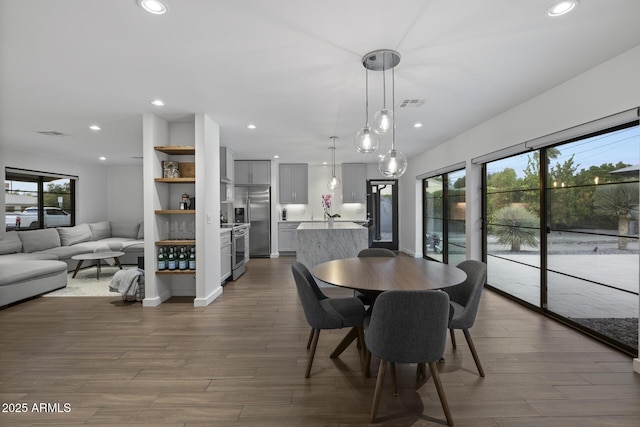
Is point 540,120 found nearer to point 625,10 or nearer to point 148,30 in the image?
point 625,10

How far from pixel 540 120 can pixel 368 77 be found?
2052mm

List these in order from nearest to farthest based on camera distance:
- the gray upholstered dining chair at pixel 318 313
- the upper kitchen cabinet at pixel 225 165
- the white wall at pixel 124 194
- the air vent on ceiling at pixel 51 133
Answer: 1. the gray upholstered dining chair at pixel 318 313
2. the air vent on ceiling at pixel 51 133
3. the upper kitchen cabinet at pixel 225 165
4. the white wall at pixel 124 194

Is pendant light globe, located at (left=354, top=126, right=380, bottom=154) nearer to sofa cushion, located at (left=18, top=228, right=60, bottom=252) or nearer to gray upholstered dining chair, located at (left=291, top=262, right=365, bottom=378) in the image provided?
gray upholstered dining chair, located at (left=291, top=262, right=365, bottom=378)

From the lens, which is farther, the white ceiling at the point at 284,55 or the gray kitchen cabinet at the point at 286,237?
→ the gray kitchen cabinet at the point at 286,237

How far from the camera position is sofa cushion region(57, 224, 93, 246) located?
657 cm

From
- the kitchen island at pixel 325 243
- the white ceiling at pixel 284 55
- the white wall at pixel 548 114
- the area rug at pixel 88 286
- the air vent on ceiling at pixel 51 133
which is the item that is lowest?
the area rug at pixel 88 286

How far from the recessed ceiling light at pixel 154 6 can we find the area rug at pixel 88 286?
4.15m

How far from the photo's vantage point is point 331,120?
4.45 meters

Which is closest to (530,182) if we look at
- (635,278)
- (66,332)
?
(635,278)

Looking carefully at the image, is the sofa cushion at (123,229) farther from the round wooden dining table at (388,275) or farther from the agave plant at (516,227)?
the agave plant at (516,227)

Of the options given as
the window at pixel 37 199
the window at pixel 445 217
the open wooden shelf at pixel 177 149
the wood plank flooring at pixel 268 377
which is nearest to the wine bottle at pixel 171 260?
the wood plank flooring at pixel 268 377

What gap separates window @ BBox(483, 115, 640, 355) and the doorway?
14.4 ft

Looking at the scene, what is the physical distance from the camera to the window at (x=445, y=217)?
18.6 feet

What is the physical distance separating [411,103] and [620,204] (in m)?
2.23
